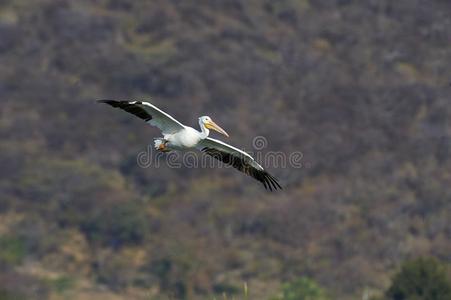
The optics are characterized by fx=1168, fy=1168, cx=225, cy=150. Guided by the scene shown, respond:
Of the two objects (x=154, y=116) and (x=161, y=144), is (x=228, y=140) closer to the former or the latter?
(x=161, y=144)

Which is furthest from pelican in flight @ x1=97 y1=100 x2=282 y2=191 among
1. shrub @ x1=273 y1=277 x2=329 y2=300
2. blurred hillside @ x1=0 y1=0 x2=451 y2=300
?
blurred hillside @ x1=0 y1=0 x2=451 y2=300

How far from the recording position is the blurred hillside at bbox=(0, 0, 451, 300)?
32781mm

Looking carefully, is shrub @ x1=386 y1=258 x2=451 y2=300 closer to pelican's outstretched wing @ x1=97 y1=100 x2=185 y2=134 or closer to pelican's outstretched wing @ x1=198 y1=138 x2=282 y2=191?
pelican's outstretched wing @ x1=198 y1=138 x2=282 y2=191

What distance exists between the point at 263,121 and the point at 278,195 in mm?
4185

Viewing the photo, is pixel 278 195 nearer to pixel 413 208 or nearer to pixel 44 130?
pixel 413 208

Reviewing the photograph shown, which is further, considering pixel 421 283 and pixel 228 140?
pixel 228 140

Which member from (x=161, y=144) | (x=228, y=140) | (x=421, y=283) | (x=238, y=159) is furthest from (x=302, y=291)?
(x=161, y=144)

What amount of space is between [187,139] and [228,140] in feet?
77.9

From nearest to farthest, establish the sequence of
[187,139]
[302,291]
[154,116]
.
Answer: [154,116] → [187,139] → [302,291]

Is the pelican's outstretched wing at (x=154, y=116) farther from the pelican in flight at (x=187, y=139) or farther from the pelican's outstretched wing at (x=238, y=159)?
the pelican's outstretched wing at (x=238, y=159)

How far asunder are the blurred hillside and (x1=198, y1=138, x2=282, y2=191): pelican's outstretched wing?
15.3 m

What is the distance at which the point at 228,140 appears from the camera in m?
36.5

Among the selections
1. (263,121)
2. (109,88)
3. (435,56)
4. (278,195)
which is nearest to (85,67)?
(109,88)

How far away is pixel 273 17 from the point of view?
4462cm
